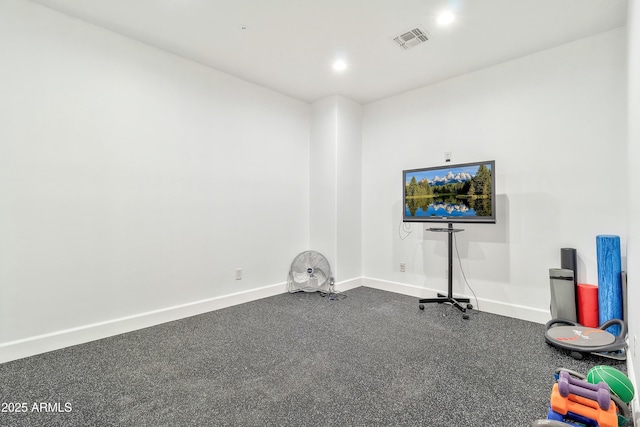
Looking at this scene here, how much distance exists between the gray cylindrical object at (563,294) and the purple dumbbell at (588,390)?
161 centimetres

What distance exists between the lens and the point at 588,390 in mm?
1337

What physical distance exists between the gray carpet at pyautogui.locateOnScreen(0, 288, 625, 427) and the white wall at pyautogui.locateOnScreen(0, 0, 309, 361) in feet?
1.53

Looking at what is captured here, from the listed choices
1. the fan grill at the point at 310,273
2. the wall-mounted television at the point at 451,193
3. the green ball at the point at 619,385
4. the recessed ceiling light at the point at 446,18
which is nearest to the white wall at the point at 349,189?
the fan grill at the point at 310,273

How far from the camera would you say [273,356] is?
7.54 ft

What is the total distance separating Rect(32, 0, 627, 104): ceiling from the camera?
244 centimetres

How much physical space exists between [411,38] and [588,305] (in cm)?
287

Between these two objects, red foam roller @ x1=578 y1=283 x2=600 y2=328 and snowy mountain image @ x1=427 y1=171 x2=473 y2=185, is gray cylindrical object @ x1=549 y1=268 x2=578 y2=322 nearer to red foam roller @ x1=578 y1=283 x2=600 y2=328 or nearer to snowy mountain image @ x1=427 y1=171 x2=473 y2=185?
red foam roller @ x1=578 y1=283 x2=600 y2=328

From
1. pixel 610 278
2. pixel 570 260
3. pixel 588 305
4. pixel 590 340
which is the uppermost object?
pixel 570 260

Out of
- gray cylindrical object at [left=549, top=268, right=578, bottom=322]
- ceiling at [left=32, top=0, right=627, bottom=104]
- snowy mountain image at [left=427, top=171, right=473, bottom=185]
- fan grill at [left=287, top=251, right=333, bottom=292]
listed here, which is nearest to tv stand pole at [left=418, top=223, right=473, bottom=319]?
snowy mountain image at [left=427, top=171, right=473, bottom=185]

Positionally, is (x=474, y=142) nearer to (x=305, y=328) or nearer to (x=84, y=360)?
(x=305, y=328)

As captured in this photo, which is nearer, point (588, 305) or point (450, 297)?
point (588, 305)

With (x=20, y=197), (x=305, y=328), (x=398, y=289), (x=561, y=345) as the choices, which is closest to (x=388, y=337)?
(x=305, y=328)

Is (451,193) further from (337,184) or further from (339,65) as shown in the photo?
(339,65)

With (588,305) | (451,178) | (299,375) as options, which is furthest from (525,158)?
(299,375)
